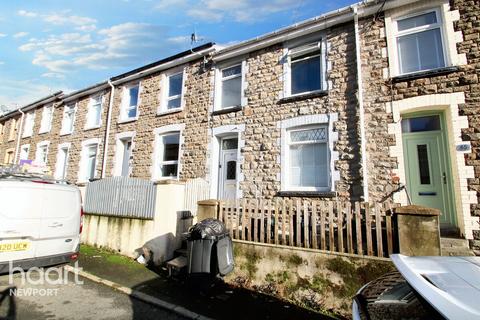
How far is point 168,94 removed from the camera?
11336 mm

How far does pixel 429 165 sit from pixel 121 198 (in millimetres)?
8264

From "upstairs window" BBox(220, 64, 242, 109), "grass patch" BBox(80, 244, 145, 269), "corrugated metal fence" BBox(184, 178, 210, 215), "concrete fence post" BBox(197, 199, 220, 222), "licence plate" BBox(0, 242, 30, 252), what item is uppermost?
"upstairs window" BBox(220, 64, 242, 109)

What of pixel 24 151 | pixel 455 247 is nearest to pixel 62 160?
pixel 24 151

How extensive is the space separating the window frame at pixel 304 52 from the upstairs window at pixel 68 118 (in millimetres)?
12387

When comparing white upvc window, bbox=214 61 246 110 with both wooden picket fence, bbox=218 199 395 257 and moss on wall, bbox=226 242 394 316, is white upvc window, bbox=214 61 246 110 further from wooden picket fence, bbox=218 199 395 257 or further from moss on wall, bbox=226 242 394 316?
moss on wall, bbox=226 242 394 316

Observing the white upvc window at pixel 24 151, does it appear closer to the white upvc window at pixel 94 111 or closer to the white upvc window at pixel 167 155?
the white upvc window at pixel 94 111

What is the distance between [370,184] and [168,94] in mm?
8588

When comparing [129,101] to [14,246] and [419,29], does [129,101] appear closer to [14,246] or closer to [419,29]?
[14,246]

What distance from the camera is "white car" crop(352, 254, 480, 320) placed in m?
1.42

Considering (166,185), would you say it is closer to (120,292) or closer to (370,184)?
(120,292)

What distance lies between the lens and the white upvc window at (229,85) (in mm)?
9492

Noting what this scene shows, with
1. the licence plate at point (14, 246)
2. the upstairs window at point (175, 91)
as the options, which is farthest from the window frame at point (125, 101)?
the licence plate at point (14, 246)

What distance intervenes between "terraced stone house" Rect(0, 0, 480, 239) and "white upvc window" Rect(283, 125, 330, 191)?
3 cm

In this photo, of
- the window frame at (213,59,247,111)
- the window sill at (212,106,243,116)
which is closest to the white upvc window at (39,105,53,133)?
the window frame at (213,59,247,111)
